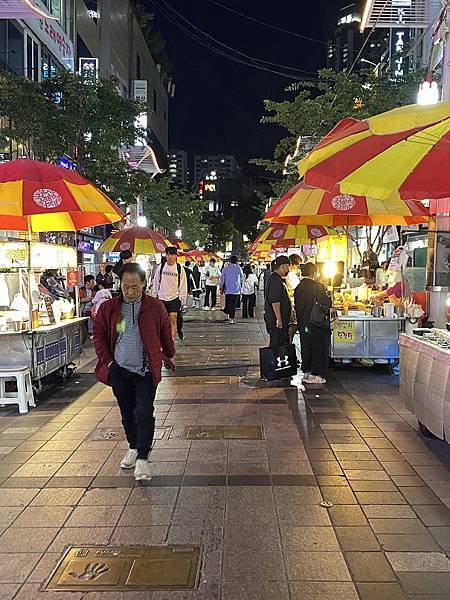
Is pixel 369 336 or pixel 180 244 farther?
pixel 180 244

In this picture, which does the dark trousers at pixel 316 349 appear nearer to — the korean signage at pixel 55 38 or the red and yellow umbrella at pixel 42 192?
the red and yellow umbrella at pixel 42 192

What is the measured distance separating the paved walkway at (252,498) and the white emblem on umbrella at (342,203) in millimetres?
2750

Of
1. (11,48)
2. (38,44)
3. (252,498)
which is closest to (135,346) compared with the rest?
(252,498)

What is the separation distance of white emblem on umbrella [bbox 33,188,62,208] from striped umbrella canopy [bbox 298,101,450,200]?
12.6 feet

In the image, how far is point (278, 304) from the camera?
961 centimetres

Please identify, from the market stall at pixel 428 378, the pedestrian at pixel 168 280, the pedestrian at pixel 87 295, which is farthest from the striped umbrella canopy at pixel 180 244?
the market stall at pixel 428 378

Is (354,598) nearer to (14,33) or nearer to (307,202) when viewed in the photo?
(307,202)

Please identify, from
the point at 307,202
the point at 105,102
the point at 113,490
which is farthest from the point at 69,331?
the point at 105,102

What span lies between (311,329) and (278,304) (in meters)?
0.70

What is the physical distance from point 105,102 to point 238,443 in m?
11.5

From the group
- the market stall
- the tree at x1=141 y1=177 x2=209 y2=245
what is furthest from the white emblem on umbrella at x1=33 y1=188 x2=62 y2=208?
the tree at x1=141 y1=177 x2=209 y2=245

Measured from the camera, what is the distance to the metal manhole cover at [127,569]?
355cm

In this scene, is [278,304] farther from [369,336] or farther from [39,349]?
[39,349]

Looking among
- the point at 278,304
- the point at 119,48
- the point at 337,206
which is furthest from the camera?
the point at 119,48
